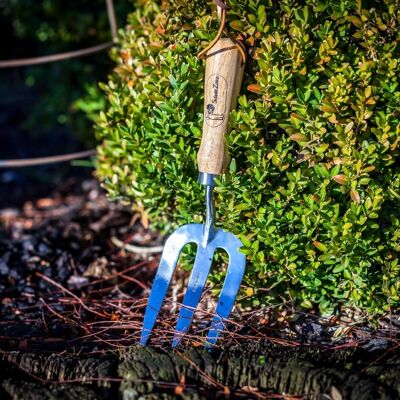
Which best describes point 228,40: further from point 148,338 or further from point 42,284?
point 42,284

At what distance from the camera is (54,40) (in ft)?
16.5

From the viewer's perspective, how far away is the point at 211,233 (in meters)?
2.55

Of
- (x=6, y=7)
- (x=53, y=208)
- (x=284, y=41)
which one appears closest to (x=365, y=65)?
(x=284, y=41)

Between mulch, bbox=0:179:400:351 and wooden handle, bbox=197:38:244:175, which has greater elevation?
wooden handle, bbox=197:38:244:175

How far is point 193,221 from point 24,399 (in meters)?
1.03

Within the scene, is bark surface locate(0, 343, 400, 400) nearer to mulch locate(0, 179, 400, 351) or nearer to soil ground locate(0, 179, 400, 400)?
soil ground locate(0, 179, 400, 400)

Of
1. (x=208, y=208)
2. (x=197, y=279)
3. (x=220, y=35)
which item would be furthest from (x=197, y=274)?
(x=220, y=35)

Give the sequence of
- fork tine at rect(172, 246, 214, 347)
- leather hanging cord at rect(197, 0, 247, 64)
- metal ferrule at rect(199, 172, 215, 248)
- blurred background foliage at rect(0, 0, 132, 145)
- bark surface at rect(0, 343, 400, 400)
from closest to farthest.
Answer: bark surface at rect(0, 343, 400, 400), leather hanging cord at rect(197, 0, 247, 64), metal ferrule at rect(199, 172, 215, 248), fork tine at rect(172, 246, 214, 347), blurred background foliage at rect(0, 0, 132, 145)

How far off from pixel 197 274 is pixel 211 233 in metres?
0.18

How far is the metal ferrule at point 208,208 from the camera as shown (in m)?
2.43

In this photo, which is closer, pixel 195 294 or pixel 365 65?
pixel 365 65

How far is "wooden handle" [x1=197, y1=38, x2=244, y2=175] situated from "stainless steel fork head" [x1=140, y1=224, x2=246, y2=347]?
30cm

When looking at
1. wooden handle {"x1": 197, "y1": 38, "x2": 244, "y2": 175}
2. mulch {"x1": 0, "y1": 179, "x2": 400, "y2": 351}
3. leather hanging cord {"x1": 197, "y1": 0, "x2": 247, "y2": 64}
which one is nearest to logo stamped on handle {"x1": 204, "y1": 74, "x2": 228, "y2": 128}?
wooden handle {"x1": 197, "y1": 38, "x2": 244, "y2": 175}

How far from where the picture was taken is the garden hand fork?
232 centimetres
